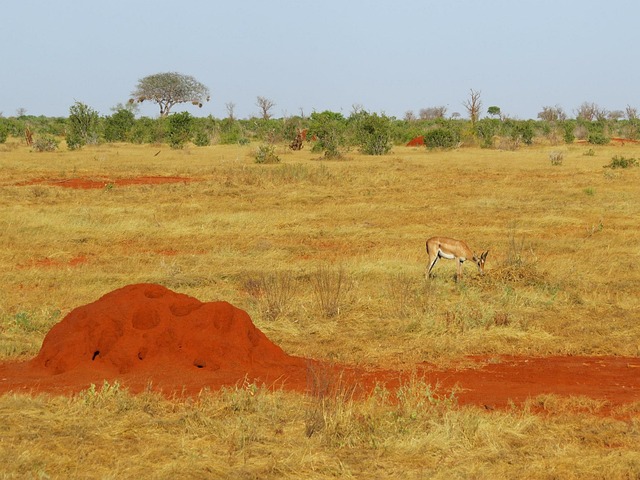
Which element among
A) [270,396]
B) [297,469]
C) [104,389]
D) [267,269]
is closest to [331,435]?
[297,469]

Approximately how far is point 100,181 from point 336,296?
51.5 feet

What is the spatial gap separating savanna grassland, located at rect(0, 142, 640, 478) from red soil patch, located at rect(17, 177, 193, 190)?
284mm

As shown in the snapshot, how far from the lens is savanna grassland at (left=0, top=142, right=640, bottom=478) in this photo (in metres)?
5.61

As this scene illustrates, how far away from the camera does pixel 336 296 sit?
34.0 feet

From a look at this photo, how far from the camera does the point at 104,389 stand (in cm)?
652

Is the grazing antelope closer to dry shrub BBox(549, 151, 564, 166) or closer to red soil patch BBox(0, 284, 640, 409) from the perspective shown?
red soil patch BBox(0, 284, 640, 409)

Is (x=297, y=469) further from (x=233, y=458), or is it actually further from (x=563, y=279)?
(x=563, y=279)

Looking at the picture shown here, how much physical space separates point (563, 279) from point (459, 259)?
1.52 m

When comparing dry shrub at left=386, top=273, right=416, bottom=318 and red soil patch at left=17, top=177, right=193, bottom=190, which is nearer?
dry shrub at left=386, top=273, right=416, bottom=318

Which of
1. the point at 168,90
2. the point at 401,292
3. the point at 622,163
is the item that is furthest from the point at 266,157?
the point at 168,90

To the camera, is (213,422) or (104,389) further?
(104,389)

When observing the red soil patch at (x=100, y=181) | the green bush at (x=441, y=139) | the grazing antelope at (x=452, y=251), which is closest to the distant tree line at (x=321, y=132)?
the green bush at (x=441, y=139)

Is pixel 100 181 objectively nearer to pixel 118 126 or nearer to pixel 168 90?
pixel 118 126

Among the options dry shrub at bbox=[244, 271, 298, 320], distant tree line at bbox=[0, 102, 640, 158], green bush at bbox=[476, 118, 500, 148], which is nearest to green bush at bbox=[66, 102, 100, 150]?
distant tree line at bbox=[0, 102, 640, 158]
